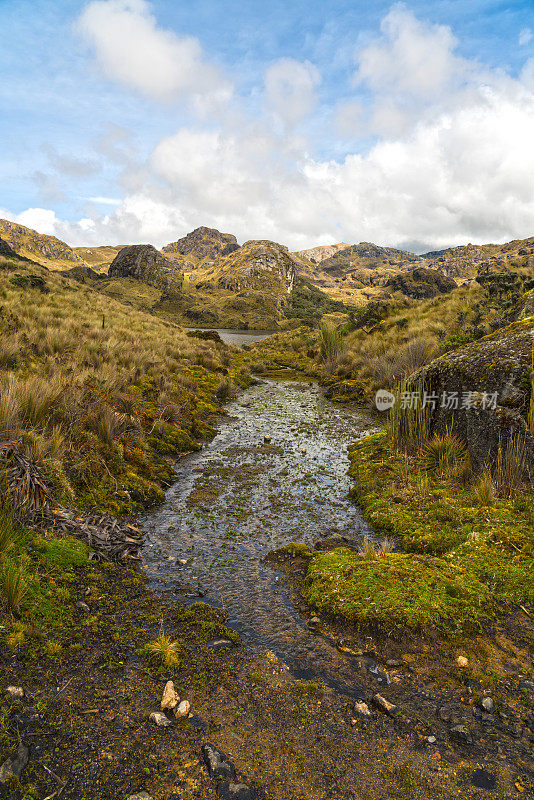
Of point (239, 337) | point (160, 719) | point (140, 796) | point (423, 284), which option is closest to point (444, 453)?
point (160, 719)

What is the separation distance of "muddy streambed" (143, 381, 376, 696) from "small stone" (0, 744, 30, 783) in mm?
1796

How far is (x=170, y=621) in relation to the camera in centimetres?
349

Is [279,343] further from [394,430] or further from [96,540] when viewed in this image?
[96,540]

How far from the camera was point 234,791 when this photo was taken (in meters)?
2.05

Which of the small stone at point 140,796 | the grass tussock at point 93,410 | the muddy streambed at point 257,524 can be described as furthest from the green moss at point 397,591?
the grass tussock at point 93,410

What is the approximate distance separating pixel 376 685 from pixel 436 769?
69 cm

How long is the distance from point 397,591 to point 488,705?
1.13 meters

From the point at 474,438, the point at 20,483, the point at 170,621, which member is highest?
the point at 474,438

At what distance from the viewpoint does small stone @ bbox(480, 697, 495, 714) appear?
2.54 metres

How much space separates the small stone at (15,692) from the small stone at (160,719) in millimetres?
857

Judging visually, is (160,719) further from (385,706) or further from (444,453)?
(444,453)

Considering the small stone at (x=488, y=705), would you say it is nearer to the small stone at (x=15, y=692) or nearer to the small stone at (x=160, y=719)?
the small stone at (x=160, y=719)

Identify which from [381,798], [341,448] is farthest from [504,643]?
[341,448]

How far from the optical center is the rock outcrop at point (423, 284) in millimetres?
115875
